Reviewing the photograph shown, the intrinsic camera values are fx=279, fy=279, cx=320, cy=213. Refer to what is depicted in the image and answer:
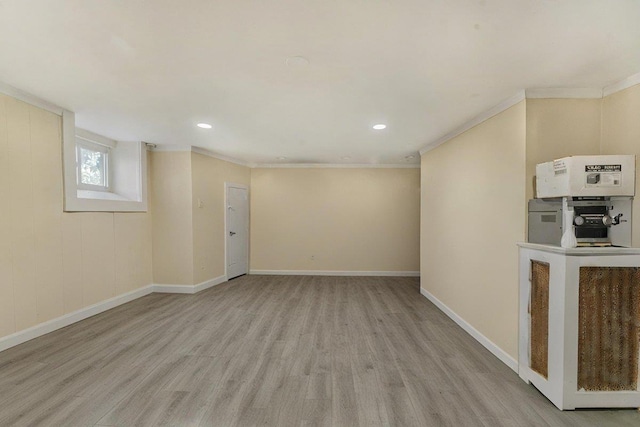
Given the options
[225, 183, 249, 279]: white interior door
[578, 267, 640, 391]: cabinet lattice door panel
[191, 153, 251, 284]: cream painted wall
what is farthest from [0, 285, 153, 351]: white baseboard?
[578, 267, 640, 391]: cabinet lattice door panel

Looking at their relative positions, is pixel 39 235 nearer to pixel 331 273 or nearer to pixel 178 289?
pixel 178 289

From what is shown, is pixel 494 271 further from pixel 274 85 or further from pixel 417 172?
pixel 417 172

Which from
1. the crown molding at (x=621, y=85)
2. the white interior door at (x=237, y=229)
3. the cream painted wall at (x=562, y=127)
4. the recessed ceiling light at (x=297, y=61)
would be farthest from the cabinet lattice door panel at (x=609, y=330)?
the white interior door at (x=237, y=229)

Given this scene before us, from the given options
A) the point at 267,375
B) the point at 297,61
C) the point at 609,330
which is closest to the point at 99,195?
the point at 267,375

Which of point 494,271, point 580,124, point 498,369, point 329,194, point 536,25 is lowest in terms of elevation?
point 498,369

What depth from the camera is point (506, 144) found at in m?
2.65

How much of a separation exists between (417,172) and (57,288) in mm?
6304

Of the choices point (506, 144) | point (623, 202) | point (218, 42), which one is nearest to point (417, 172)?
point (506, 144)

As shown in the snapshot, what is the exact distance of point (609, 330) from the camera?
2002mm

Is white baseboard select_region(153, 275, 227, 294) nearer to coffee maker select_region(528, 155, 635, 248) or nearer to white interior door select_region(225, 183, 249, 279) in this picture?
white interior door select_region(225, 183, 249, 279)

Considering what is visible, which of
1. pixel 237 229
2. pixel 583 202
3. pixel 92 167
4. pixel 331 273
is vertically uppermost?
pixel 92 167

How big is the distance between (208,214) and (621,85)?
18.0 ft

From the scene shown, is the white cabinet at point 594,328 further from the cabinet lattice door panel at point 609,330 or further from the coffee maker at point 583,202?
the coffee maker at point 583,202

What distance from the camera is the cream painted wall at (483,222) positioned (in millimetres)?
2537
